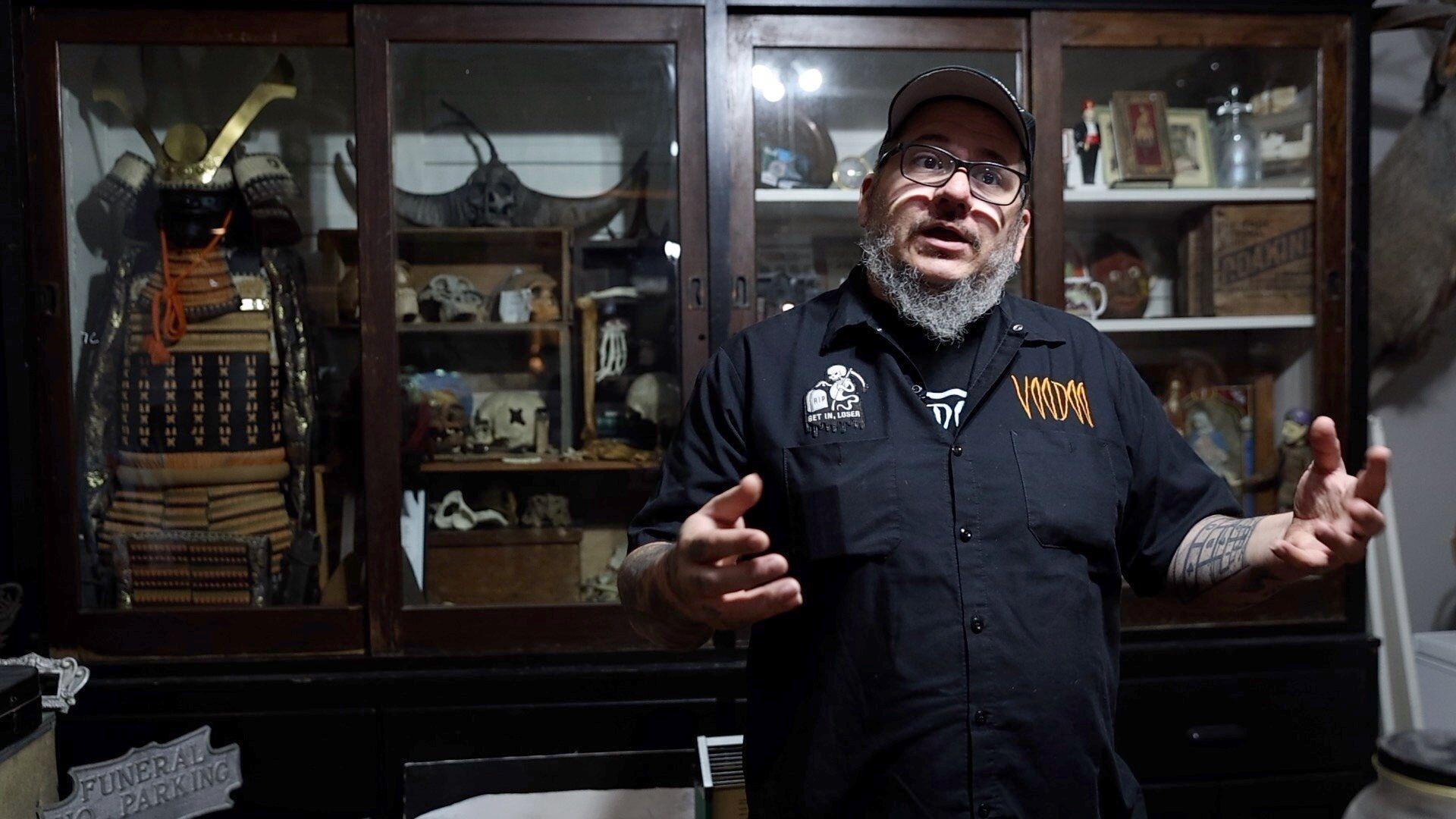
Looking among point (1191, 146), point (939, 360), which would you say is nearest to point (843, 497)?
point (939, 360)

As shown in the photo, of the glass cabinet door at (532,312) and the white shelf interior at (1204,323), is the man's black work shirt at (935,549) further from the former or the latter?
the white shelf interior at (1204,323)

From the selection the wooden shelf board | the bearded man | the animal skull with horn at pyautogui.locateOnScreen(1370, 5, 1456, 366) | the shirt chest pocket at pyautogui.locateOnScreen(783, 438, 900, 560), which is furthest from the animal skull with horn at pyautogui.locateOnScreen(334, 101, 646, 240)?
the animal skull with horn at pyautogui.locateOnScreen(1370, 5, 1456, 366)

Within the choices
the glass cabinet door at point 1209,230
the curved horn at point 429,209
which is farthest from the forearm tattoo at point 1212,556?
the curved horn at point 429,209

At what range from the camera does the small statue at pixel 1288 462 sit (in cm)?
216

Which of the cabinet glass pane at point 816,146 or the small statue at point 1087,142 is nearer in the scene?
the cabinet glass pane at point 816,146

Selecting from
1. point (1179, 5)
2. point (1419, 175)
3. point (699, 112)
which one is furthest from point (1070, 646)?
point (1419, 175)

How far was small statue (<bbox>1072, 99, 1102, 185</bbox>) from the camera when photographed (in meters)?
2.19

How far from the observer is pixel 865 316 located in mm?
1207

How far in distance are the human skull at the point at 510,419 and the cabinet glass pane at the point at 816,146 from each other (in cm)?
59

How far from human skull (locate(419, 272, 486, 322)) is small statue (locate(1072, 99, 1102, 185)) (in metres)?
1.44

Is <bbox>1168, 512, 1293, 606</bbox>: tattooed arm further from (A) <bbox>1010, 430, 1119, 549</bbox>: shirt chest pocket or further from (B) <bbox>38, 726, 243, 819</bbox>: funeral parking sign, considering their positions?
(B) <bbox>38, 726, 243, 819</bbox>: funeral parking sign

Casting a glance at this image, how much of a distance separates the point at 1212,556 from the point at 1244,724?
44.9 inches

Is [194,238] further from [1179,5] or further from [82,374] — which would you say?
[1179,5]

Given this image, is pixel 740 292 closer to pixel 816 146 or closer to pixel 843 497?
pixel 816 146
